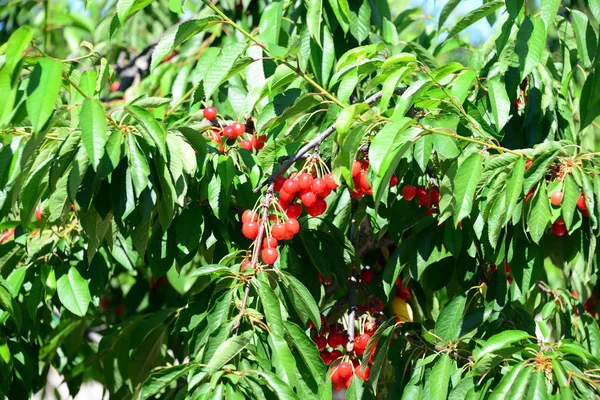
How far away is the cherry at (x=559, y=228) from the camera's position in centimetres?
179

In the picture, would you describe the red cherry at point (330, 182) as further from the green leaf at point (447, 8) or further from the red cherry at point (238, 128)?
the green leaf at point (447, 8)

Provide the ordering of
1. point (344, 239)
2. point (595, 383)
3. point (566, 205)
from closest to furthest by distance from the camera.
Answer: point (595, 383) < point (566, 205) < point (344, 239)

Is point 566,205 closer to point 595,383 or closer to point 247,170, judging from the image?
point 595,383

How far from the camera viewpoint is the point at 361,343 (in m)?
1.94

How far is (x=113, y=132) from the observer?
1.55 meters

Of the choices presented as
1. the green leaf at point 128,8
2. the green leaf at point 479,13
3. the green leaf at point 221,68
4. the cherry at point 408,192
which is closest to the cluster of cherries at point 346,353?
the cherry at point 408,192

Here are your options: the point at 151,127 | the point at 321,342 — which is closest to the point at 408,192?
the point at 321,342

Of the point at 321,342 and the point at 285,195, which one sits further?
the point at 321,342

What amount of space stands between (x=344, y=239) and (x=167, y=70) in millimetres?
1281

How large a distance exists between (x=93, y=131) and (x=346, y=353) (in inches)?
34.7

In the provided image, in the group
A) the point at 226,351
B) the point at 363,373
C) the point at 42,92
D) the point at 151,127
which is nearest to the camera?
the point at 42,92

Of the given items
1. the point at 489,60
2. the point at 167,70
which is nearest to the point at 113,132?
the point at 489,60

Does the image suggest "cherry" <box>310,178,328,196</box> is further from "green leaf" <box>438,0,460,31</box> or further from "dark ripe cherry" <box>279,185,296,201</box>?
"green leaf" <box>438,0,460,31</box>

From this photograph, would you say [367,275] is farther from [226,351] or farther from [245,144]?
[226,351]
